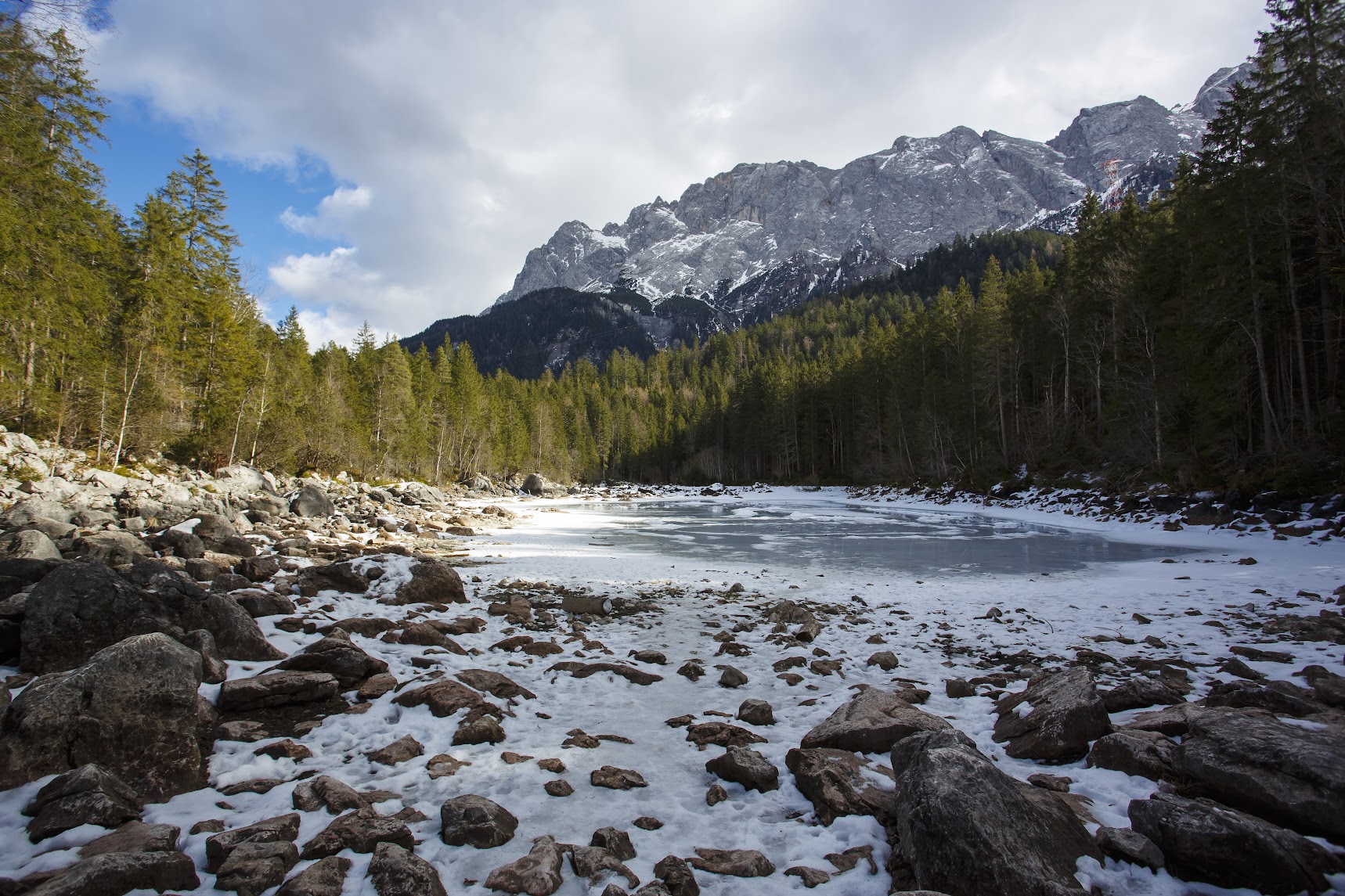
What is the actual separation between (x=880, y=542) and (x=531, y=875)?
21.5m

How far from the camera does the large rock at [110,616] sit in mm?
5633

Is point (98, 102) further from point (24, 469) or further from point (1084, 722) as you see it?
point (1084, 722)

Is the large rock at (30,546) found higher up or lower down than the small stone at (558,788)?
higher up

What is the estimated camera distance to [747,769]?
15.7ft

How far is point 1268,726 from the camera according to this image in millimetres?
4020

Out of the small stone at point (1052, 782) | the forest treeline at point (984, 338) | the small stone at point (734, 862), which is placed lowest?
the small stone at point (734, 862)

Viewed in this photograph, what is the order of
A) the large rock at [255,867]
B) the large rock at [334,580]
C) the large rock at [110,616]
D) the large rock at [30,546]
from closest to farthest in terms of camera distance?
the large rock at [255,867] → the large rock at [110,616] → the large rock at [30,546] → the large rock at [334,580]

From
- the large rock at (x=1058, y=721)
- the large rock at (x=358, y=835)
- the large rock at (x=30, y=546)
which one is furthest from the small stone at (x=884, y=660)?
the large rock at (x=30, y=546)

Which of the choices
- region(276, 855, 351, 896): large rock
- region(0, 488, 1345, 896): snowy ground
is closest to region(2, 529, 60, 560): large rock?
region(0, 488, 1345, 896): snowy ground

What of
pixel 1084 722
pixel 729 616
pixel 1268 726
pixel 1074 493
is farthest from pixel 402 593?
pixel 1074 493

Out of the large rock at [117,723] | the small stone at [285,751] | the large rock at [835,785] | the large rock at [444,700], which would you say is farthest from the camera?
the large rock at [444,700]

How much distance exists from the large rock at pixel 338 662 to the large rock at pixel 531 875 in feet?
12.9

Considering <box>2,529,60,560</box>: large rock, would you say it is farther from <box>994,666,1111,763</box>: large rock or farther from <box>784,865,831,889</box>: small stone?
<box>994,666,1111,763</box>: large rock

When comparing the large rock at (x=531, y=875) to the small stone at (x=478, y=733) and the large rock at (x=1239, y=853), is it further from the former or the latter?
the large rock at (x=1239, y=853)
